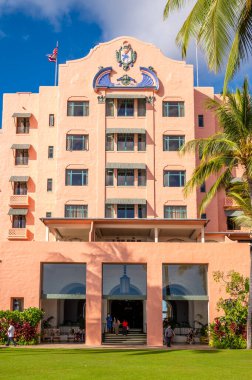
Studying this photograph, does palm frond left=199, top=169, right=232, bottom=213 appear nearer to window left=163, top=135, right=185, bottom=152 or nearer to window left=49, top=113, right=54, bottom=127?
window left=163, top=135, right=185, bottom=152

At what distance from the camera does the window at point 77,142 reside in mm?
47938

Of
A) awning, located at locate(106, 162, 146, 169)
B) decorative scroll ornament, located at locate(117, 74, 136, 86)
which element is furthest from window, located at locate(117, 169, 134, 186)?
decorative scroll ornament, located at locate(117, 74, 136, 86)

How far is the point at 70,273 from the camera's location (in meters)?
35.8

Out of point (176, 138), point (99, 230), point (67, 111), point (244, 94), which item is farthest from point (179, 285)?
point (67, 111)

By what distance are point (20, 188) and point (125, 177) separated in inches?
382

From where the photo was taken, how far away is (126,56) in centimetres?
4922

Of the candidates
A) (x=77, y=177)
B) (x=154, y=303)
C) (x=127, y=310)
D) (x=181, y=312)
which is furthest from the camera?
(x=77, y=177)

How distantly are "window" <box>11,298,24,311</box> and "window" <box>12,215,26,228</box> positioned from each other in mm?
13471

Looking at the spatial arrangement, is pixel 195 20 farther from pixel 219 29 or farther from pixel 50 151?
pixel 50 151

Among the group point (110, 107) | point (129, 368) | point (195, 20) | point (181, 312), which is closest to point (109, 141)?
point (110, 107)

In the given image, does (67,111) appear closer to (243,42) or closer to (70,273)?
(70,273)

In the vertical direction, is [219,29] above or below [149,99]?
below

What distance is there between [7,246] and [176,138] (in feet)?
62.5

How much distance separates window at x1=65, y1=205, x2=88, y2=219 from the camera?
4644cm
